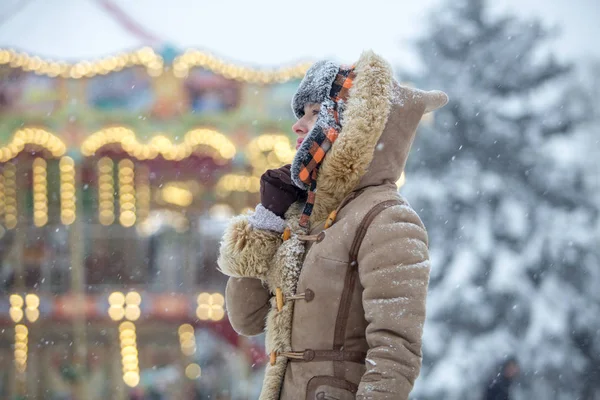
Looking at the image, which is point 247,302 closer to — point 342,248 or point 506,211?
point 342,248

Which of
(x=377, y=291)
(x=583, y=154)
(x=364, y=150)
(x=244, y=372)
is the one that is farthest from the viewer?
(x=583, y=154)

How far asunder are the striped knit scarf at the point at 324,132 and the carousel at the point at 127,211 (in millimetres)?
5093

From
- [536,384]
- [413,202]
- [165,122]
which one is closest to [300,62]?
[165,122]

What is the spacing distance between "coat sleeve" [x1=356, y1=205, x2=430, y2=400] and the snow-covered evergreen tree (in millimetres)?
6970

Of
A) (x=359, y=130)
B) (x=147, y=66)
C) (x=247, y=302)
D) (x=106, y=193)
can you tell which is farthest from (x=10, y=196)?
(x=359, y=130)

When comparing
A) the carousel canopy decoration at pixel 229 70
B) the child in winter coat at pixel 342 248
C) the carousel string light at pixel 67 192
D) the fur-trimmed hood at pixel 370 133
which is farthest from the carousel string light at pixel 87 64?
the fur-trimmed hood at pixel 370 133

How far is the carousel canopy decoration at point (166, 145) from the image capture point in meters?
7.16

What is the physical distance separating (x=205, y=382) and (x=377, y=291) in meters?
6.32

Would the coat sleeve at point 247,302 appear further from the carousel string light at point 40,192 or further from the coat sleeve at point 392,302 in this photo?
the carousel string light at point 40,192

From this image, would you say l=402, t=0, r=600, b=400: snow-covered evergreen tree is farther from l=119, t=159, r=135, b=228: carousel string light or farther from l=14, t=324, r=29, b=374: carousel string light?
l=14, t=324, r=29, b=374: carousel string light

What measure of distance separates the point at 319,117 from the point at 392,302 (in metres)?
0.54

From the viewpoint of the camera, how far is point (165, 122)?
7.19 meters

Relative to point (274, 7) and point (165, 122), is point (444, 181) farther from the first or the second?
point (274, 7)

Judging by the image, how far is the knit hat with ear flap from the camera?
1888mm
